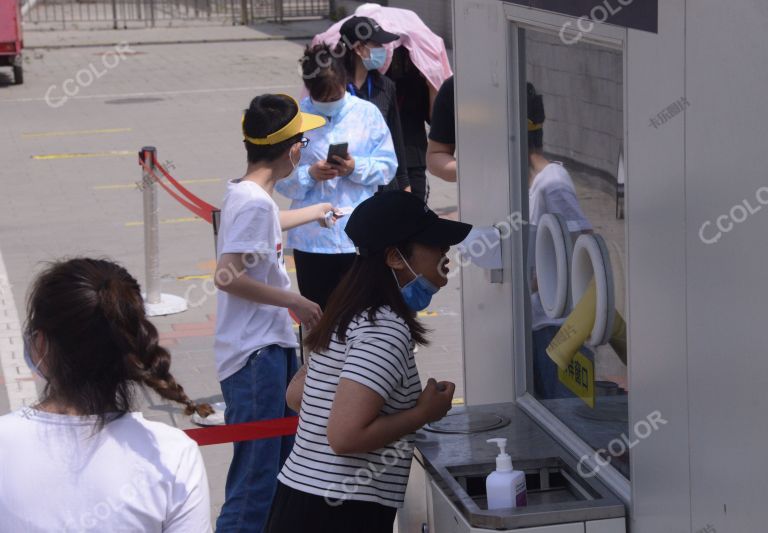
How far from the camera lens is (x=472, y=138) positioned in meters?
4.34

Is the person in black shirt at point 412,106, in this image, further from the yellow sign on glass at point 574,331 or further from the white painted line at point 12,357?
the yellow sign on glass at point 574,331

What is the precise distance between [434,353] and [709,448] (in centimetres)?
518

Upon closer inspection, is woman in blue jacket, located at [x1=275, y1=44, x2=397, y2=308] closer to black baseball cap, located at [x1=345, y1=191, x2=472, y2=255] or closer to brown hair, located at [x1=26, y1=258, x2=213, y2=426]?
black baseball cap, located at [x1=345, y1=191, x2=472, y2=255]

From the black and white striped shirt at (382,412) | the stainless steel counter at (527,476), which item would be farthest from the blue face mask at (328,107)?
the black and white striped shirt at (382,412)

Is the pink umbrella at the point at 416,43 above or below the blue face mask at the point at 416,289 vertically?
above

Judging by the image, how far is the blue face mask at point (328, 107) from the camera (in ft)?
20.0

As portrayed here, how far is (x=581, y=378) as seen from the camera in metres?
3.65

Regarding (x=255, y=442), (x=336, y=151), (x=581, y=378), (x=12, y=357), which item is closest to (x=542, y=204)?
(x=581, y=378)

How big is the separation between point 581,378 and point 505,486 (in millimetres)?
615

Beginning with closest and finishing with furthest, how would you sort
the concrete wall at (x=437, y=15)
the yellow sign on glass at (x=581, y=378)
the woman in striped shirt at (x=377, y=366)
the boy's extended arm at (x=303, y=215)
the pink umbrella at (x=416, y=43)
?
the woman in striped shirt at (x=377, y=366)
the yellow sign on glass at (x=581, y=378)
the boy's extended arm at (x=303, y=215)
the pink umbrella at (x=416, y=43)
the concrete wall at (x=437, y=15)

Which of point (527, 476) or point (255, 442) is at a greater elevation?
point (527, 476)

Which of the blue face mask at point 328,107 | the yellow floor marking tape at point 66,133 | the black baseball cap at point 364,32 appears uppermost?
the black baseball cap at point 364,32

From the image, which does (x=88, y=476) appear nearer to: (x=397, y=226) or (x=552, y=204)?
(x=397, y=226)

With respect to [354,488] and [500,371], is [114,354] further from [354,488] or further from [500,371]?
[500,371]
